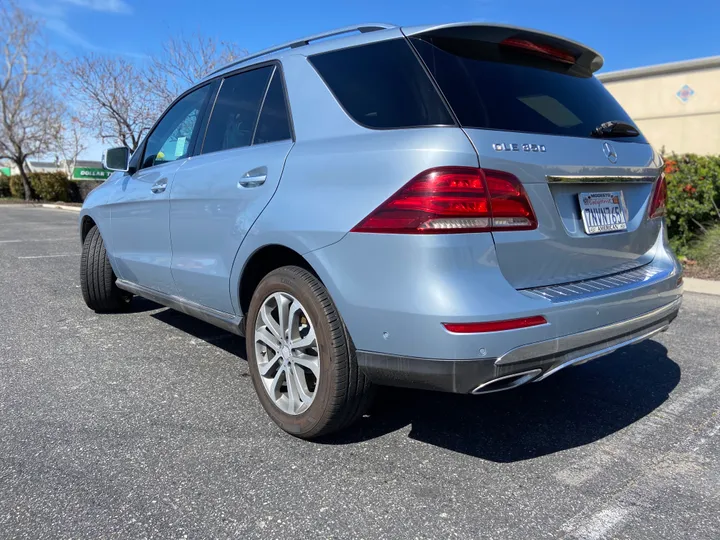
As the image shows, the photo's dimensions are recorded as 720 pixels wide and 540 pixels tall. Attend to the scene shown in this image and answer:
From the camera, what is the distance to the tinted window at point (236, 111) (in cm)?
322

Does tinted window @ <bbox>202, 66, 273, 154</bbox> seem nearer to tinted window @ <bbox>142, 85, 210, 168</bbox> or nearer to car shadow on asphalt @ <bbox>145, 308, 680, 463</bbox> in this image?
tinted window @ <bbox>142, 85, 210, 168</bbox>

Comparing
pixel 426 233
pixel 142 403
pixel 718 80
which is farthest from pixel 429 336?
pixel 718 80

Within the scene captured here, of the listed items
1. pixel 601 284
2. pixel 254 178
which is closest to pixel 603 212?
pixel 601 284

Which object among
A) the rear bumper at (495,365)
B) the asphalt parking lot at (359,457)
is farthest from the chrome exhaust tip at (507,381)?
the asphalt parking lot at (359,457)

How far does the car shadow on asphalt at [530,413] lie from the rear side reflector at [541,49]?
181 centimetres

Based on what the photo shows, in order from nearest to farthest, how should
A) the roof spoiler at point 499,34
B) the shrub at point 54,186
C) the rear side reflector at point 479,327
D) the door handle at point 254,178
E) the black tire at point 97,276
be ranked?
1. the rear side reflector at point 479,327
2. the roof spoiler at point 499,34
3. the door handle at point 254,178
4. the black tire at point 97,276
5. the shrub at point 54,186

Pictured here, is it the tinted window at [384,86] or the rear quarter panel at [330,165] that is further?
the tinted window at [384,86]

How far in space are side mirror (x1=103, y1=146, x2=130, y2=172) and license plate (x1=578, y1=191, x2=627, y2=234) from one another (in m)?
3.59

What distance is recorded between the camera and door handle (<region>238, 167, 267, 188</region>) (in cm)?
285

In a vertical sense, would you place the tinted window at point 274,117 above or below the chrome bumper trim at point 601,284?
above

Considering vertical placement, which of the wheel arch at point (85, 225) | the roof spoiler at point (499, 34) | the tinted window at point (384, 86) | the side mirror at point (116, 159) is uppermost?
the roof spoiler at point (499, 34)

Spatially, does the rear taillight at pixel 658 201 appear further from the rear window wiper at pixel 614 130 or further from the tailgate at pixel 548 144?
the rear window wiper at pixel 614 130

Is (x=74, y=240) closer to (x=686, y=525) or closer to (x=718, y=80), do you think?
(x=686, y=525)

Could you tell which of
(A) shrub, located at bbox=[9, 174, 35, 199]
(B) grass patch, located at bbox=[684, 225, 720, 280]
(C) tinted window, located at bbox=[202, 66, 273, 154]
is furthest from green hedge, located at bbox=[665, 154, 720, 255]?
(A) shrub, located at bbox=[9, 174, 35, 199]
